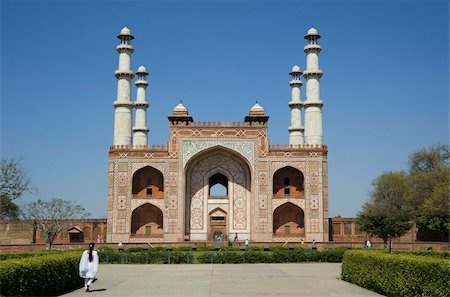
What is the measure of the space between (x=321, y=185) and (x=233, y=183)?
525 centimetres

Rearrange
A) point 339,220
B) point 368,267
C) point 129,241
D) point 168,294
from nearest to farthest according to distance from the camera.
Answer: point 168,294
point 368,267
point 129,241
point 339,220

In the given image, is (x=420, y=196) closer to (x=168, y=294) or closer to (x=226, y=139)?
(x=226, y=139)

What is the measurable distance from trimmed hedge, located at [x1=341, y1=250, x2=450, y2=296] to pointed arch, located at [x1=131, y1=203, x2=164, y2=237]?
2219 cm

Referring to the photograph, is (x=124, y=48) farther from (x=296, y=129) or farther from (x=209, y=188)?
(x=296, y=129)

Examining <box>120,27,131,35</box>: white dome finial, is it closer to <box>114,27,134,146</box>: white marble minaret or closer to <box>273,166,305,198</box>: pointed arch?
<box>114,27,134,146</box>: white marble minaret

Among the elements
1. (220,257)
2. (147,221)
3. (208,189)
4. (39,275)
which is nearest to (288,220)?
(208,189)

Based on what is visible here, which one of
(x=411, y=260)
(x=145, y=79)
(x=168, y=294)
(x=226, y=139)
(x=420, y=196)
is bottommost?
(x=168, y=294)

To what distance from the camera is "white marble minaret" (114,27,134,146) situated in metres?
35.7

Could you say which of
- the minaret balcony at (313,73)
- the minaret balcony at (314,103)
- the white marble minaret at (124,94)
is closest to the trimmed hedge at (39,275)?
the white marble minaret at (124,94)

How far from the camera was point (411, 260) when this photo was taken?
10234 millimetres

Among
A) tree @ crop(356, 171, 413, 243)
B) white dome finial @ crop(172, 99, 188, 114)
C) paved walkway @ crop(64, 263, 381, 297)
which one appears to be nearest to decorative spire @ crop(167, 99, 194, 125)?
white dome finial @ crop(172, 99, 188, 114)

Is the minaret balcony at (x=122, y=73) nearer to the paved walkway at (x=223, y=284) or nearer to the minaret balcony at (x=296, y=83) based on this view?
the minaret balcony at (x=296, y=83)

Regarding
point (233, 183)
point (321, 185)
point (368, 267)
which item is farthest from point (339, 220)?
point (368, 267)

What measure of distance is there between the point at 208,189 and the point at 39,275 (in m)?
25.0
